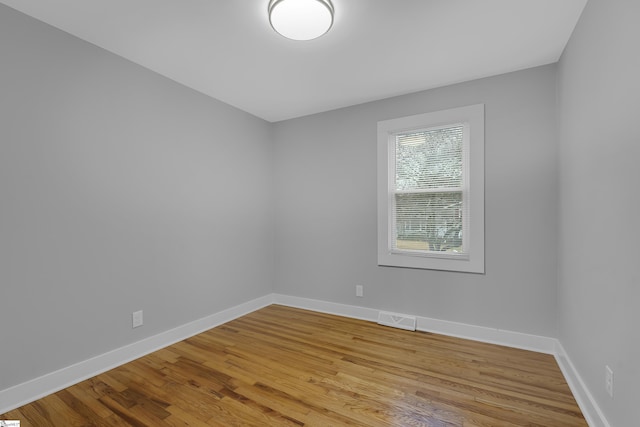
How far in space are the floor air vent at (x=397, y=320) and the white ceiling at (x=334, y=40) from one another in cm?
241

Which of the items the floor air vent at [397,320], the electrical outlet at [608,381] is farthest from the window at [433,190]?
the electrical outlet at [608,381]

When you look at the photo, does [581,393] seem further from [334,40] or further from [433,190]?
[334,40]

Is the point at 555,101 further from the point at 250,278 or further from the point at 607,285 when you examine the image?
the point at 250,278

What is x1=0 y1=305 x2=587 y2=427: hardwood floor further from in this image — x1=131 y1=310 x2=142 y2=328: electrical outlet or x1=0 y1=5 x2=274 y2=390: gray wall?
x1=0 y1=5 x2=274 y2=390: gray wall

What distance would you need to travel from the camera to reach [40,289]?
6.56ft

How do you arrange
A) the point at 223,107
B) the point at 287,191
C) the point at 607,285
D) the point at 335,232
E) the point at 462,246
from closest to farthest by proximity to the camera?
1. the point at 607,285
2. the point at 462,246
3. the point at 223,107
4. the point at 335,232
5. the point at 287,191

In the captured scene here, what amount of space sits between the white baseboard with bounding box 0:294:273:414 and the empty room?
0.05 ft

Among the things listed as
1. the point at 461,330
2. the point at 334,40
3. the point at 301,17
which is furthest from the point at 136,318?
the point at 461,330

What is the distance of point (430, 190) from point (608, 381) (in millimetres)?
1962

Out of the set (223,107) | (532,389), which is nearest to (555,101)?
(532,389)

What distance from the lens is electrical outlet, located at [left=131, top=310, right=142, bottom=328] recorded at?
2.54 m

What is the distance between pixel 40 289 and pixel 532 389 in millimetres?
3430

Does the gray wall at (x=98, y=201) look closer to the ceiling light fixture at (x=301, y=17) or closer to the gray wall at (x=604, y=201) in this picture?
the ceiling light fixture at (x=301, y=17)

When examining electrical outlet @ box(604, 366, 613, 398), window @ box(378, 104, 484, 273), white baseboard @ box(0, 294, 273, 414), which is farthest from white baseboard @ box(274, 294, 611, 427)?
white baseboard @ box(0, 294, 273, 414)
